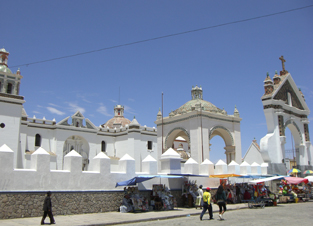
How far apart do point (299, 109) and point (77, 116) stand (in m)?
22.5

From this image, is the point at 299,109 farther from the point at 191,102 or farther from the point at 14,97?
the point at 14,97

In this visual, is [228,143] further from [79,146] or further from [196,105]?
[79,146]

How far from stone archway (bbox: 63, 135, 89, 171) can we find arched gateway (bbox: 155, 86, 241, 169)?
40.2 ft

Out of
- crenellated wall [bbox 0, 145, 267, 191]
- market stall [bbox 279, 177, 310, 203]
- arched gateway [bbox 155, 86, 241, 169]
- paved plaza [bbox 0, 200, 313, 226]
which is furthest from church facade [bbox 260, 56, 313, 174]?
paved plaza [bbox 0, 200, 313, 226]

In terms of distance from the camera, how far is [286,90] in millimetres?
24516

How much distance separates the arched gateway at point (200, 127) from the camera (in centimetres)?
2225

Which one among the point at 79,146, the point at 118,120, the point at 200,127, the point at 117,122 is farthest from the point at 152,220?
the point at 118,120

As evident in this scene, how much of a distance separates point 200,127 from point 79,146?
16975mm

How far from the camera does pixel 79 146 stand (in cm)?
3409

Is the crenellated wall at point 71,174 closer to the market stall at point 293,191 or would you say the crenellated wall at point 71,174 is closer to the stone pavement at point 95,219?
the stone pavement at point 95,219

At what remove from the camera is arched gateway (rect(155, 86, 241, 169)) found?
876 inches

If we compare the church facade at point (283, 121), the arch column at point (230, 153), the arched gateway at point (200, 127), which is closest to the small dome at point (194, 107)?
the arched gateway at point (200, 127)

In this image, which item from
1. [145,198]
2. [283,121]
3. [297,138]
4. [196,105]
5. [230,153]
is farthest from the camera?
[297,138]

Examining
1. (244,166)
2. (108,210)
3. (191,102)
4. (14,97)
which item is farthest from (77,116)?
(108,210)
